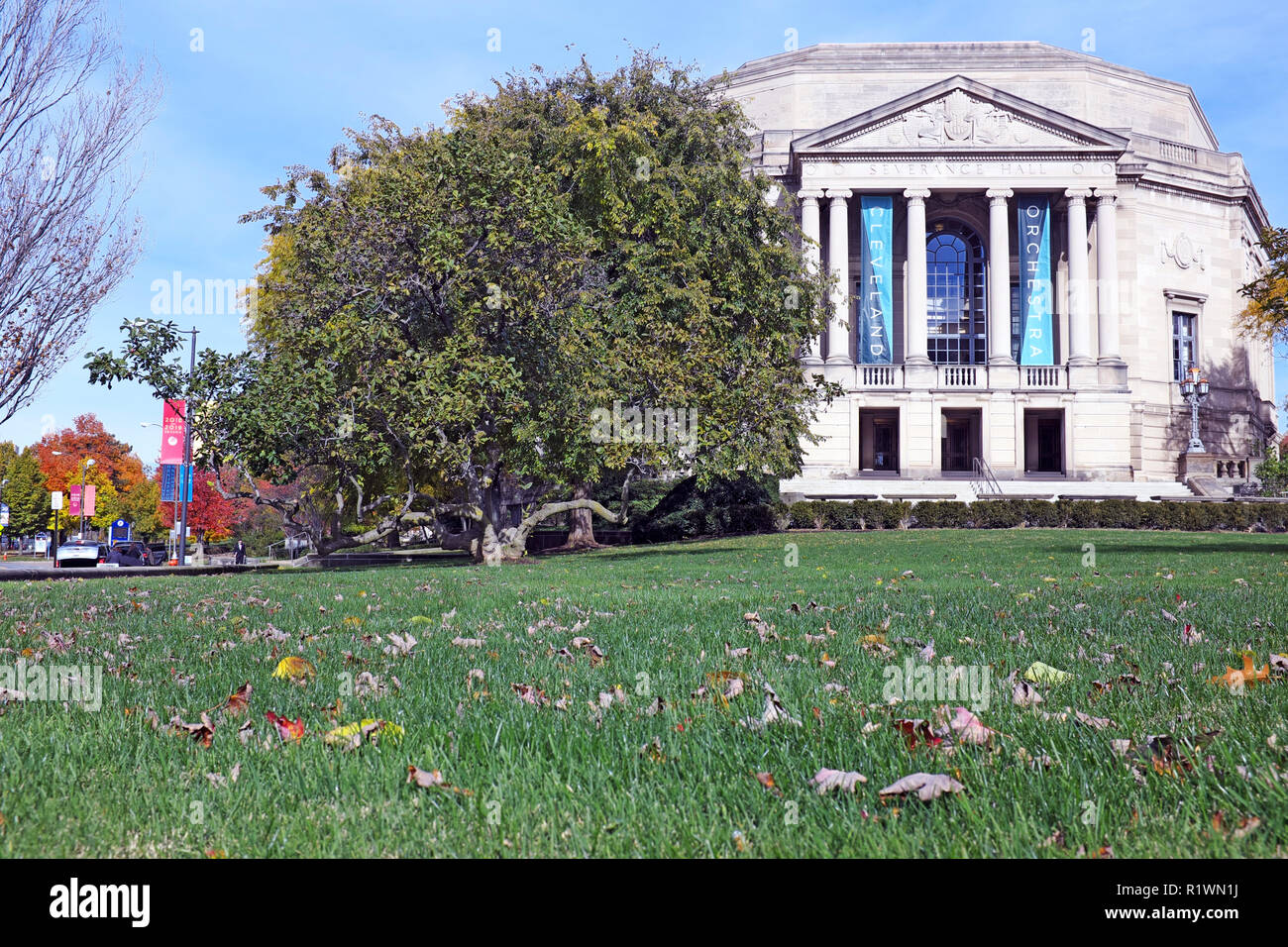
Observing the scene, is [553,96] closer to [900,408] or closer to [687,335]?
[687,335]

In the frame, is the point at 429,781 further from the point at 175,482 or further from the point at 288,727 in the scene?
the point at 175,482

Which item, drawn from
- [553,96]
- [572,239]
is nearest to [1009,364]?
[553,96]

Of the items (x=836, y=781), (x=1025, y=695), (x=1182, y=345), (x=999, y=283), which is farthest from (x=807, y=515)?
(x=1182, y=345)

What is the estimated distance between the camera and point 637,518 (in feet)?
116

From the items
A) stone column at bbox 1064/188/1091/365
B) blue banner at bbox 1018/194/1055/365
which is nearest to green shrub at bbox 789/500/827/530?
blue banner at bbox 1018/194/1055/365

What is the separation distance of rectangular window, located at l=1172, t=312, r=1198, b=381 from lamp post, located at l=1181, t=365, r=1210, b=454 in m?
0.85

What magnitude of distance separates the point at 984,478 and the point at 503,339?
2888cm

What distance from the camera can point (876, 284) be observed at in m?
43.6

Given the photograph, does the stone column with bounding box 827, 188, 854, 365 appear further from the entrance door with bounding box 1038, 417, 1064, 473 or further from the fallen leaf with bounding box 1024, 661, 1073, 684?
the fallen leaf with bounding box 1024, 661, 1073, 684

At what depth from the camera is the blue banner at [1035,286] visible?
4409cm

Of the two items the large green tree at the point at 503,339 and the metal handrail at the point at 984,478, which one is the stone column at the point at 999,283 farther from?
the large green tree at the point at 503,339

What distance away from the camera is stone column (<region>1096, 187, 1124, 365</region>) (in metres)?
45.3

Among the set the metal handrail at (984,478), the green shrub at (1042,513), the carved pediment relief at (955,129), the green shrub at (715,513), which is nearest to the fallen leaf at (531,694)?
the green shrub at (715,513)

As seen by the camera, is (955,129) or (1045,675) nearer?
(1045,675)
